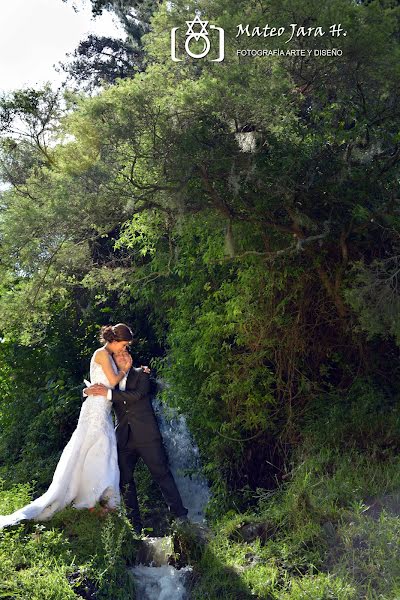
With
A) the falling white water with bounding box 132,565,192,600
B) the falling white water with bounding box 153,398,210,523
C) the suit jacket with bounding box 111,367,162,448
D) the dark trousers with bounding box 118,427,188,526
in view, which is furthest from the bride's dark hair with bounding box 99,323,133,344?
the falling white water with bounding box 153,398,210,523

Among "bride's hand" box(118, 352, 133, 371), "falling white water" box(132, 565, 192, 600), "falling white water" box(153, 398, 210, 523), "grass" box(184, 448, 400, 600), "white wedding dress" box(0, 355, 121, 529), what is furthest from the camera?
"falling white water" box(153, 398, 210, 523)

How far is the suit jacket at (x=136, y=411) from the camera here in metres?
8.95

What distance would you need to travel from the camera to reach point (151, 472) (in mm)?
9203

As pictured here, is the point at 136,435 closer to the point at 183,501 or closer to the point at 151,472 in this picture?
the point at 151,472

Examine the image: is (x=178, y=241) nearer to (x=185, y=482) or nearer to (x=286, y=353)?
(x=286, y=353)

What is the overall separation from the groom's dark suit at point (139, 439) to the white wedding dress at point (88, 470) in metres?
0.33

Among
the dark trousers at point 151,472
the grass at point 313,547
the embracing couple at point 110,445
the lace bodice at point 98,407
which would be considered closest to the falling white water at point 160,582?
the grass at point 313,547

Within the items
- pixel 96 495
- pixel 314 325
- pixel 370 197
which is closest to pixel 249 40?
pixel 370 197

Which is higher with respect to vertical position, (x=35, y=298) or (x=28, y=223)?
(x=28, y=223)

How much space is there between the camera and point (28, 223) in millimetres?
9273

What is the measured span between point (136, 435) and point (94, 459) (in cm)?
69

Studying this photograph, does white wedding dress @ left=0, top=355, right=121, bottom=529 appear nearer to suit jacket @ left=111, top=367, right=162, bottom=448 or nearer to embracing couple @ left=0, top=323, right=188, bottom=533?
embracing couple @ left=0, top=323, right=188, bottom=533

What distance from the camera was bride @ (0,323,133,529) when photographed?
8297mm

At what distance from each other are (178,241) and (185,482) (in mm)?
3405
